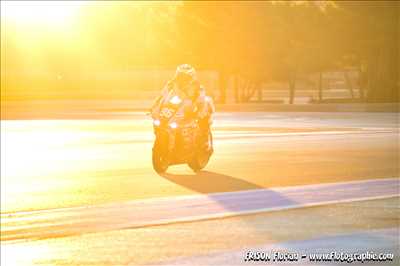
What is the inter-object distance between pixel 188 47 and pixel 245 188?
60.0 metres

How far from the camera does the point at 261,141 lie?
31.2 meters

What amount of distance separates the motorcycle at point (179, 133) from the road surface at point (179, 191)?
34 centimetres

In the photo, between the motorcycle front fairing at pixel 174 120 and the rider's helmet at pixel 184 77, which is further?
the motorcycle front fairing at pixel 174 120

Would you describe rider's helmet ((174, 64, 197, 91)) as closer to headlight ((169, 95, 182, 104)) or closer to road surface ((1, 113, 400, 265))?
headlight ((169, 95, 182, 104))

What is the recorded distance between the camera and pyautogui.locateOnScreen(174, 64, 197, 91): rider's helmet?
19859mm

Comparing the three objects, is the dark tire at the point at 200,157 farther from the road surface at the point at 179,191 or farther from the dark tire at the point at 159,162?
the dark tire at the point at 159,162

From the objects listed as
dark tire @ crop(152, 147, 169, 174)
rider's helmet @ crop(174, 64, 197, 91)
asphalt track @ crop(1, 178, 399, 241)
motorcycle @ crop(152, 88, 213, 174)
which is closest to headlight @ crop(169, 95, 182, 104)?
motorcycle @ crop(152, 88, 213, 174)

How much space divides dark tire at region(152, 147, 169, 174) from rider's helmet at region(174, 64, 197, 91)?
1488 millimetres

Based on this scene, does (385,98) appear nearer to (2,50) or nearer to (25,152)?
(25,152)

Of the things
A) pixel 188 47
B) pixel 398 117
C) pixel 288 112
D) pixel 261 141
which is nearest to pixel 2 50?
pixel 188 47

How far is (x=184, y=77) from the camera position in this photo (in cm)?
1989

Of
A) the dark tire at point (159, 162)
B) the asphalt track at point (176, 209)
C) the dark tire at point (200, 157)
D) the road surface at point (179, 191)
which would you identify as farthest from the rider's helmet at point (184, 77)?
the asphalt track at point (176, 209)


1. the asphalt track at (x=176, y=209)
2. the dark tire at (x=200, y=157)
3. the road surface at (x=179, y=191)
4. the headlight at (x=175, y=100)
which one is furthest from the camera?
the dark tire at (x=200, y=157)

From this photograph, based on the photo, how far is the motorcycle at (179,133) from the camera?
20.0m
